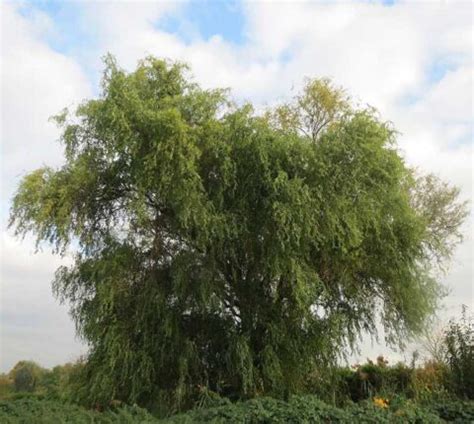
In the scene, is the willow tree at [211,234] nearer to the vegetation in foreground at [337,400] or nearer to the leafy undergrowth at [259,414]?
the vegetation in foreground at [337,400]

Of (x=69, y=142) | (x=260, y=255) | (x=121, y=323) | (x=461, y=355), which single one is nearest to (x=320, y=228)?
(x=260, y=255)

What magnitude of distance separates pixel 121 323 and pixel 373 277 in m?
6.34

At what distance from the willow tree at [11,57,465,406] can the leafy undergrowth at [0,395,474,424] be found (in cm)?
434

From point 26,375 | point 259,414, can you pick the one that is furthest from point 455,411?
point 26,375

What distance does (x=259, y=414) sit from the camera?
7402 mm

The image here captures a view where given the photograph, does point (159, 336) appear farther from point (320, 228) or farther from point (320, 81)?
point (320, 81)

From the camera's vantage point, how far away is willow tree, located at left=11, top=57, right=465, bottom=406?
12508 millimetres

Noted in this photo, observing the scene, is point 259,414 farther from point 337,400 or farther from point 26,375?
point 26,375

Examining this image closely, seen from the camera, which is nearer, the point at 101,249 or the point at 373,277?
the point at 101,249

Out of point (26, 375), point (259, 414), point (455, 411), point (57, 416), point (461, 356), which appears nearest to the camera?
point (57, 416)

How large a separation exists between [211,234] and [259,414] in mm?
5859

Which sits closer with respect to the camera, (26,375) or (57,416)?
(57,416)

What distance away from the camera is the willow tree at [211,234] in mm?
12508

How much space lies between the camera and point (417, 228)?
13.8m
